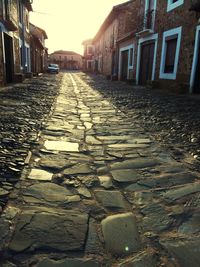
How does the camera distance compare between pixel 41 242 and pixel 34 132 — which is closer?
pixel 41 242

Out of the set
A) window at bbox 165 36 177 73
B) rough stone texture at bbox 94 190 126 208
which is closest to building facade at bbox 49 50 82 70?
window at bbox 165 36 177 73

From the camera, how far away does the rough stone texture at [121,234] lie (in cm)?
160

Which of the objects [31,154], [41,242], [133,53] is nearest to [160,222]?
[41,242]

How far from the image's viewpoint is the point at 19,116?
5.28 m

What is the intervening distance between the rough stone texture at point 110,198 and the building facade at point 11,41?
32.4 ft

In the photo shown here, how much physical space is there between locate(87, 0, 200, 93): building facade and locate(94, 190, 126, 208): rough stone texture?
8570mm

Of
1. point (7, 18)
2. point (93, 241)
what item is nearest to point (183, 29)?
point (7, 18)

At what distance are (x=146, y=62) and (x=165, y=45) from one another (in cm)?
281

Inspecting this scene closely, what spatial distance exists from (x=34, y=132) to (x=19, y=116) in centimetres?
133

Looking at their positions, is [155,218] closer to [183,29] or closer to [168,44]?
[183,29]

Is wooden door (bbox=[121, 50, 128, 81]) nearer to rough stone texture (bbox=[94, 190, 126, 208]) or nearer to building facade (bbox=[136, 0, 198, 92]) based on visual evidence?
building facade (bbox=[136, 0, 198, 92])

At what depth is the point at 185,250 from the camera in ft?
5.24

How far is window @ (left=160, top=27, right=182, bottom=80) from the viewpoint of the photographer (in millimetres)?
10898

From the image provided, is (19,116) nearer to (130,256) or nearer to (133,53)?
(130,256)
